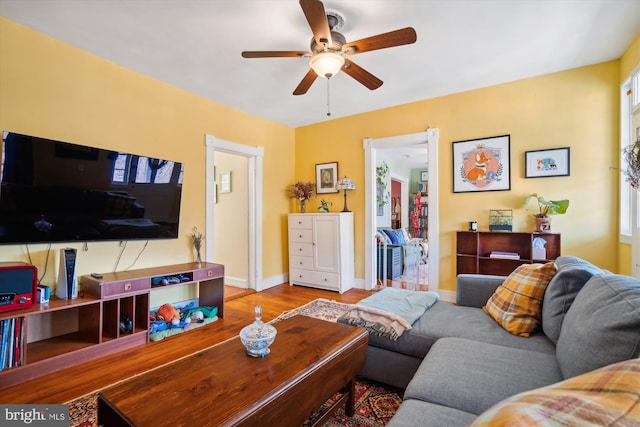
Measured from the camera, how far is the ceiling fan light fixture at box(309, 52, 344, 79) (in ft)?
7.39

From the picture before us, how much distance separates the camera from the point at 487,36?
258 cm

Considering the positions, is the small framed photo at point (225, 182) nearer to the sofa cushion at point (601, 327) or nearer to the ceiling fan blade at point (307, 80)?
the ceiling fan blade at point (307, 80)

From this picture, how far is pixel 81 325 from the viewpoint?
2.67 meters

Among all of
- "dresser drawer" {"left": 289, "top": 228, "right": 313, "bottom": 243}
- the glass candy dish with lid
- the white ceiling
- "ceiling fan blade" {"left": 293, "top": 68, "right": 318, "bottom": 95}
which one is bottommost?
the glass candy dish with lid

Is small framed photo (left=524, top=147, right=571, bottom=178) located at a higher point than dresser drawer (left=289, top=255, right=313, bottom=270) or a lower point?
higher

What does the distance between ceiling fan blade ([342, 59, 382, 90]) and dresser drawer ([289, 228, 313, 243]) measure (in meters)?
2.52

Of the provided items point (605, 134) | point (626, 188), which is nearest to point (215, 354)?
point (626, 188)

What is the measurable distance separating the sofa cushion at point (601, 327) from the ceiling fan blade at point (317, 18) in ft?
6.46

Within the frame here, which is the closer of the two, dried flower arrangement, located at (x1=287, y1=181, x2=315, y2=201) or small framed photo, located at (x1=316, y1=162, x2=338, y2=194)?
small framed photo, located at (x1=316, y1=162, x2=338, y2=194)

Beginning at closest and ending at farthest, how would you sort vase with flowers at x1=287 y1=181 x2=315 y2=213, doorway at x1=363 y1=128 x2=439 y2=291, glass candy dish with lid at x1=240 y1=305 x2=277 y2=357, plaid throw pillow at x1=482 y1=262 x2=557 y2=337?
1. glass candy dish with lid at x1=240 y1=305 x2=277 y2=357
2. plaid throw pillow at x1=482 y1=262 x2=557 y2=337
3. doorway at x1=363 y1=128 x2=439 y2=291
4. vase with flowers at x1=287 y1=181 x2=315 y2=213

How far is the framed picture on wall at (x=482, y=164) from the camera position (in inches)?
140

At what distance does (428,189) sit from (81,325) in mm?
4077

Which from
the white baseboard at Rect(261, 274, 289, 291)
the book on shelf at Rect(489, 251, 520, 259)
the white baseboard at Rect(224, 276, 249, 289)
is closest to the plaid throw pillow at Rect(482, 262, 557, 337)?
the book on shelf at Rect(489, 251, 520, 259)

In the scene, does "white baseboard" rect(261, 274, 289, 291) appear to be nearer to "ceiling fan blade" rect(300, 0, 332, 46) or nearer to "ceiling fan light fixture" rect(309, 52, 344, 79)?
"ceiling fan light fixture" rect(309, 52, 344, 79)
